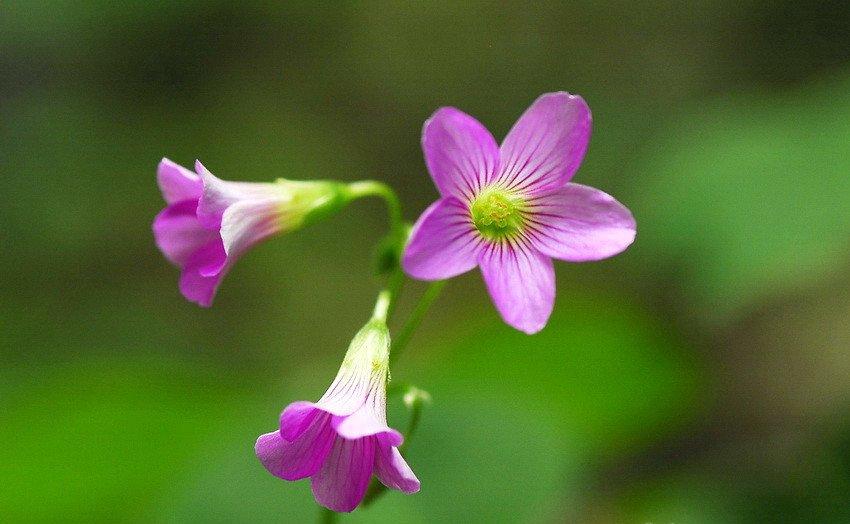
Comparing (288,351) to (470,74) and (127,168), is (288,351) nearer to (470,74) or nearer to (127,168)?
(127,168)

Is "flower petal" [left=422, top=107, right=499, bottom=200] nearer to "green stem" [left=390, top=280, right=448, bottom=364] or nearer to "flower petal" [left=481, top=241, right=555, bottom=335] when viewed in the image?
"flower petal" [left=481, top=241, right=555, bottom=335]

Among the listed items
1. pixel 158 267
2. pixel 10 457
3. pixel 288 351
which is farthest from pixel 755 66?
pixel 10 457

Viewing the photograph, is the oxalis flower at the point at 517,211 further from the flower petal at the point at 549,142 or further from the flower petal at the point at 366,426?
the flower petal at the point at 366,426

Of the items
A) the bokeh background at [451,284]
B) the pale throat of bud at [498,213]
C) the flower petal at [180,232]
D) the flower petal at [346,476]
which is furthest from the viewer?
the bokeh background at [451,284]

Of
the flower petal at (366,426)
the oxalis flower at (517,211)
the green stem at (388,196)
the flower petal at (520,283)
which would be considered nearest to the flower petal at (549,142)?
the oxalis flower at (517,211)

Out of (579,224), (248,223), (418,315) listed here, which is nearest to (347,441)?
(418,315)

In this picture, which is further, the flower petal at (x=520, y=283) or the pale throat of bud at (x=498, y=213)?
the pale throat of bud at (x=498, y=213)
